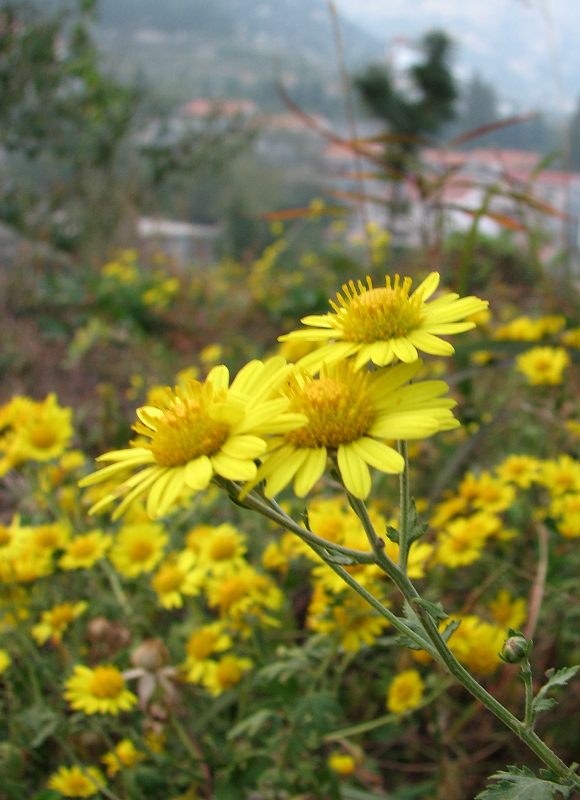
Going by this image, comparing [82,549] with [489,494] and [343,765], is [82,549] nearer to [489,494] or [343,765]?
[343,765]

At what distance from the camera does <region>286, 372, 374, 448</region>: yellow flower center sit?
694 mm

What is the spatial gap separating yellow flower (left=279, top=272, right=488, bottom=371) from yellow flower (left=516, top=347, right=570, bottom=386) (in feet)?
3.85

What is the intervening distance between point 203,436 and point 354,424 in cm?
14

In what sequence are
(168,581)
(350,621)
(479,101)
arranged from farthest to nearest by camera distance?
(479,101) → (168,581) → (350,621)

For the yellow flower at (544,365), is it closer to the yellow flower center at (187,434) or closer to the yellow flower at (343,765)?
the yellow flower at (343,765)

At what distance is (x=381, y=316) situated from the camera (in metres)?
0.77

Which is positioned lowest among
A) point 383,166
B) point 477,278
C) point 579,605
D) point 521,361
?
point 477,278

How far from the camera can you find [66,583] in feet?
6.19

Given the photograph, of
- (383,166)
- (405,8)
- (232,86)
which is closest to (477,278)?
(383,166)

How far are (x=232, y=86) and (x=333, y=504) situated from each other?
3059 centimetres

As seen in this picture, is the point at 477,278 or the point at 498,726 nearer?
the point at 498,726

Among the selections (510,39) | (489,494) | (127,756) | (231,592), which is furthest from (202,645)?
(510,39)

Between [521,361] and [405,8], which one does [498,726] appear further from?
[405,8]

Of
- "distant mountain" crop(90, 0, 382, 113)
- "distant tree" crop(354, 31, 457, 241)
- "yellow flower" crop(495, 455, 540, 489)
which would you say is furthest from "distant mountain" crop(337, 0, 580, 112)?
"distant mountain" crop(90, 0, 382, 113)
